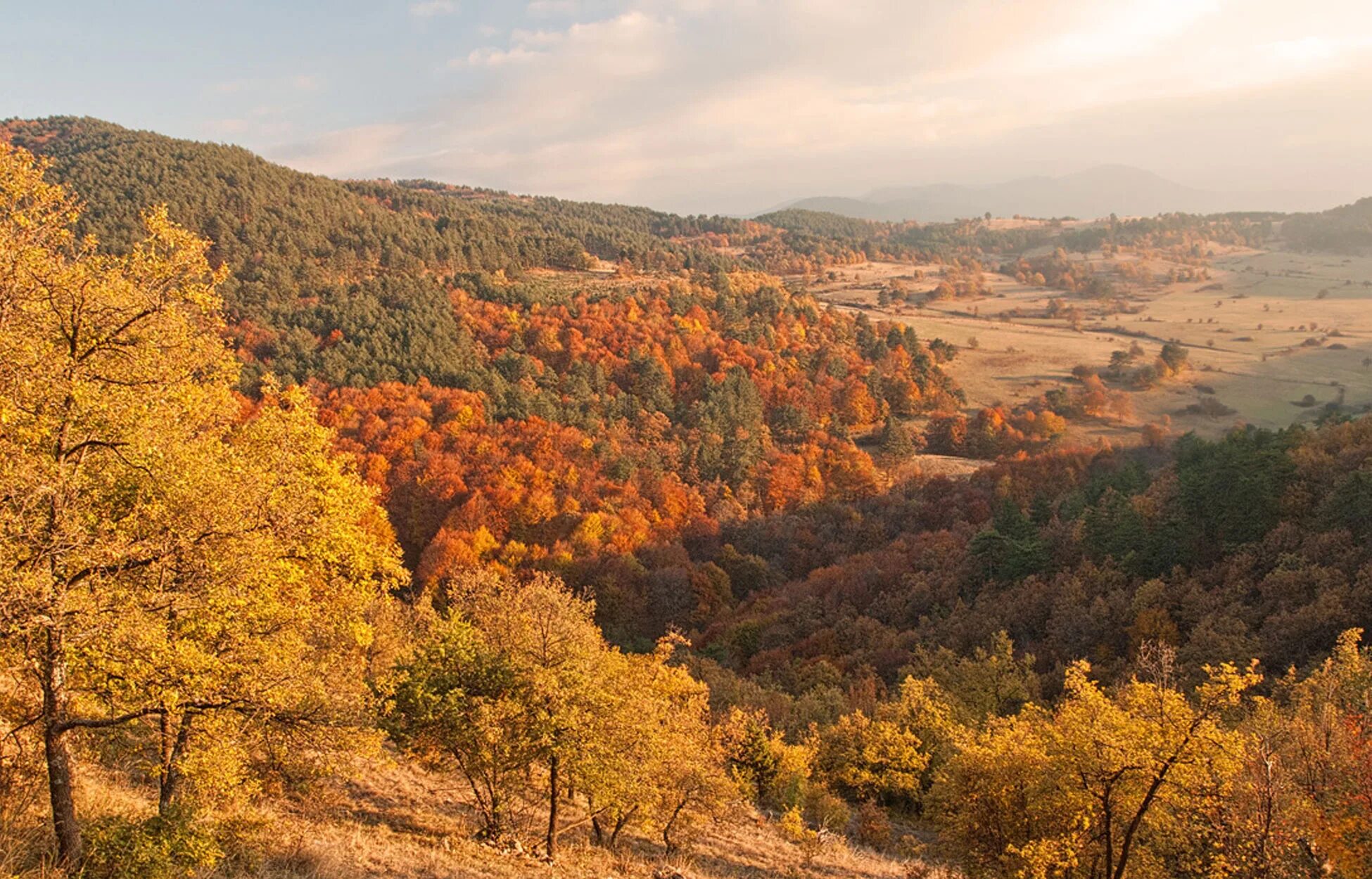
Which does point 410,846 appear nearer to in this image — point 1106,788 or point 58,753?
point 58,753

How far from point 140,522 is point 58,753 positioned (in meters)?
3.77

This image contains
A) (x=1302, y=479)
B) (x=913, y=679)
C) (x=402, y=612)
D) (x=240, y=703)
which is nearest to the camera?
(x=240, y=703)

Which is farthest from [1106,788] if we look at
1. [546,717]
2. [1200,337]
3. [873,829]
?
[1200,337]

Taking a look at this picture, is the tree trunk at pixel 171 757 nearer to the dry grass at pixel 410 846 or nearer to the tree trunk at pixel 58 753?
the dry grass at pixel 410 846

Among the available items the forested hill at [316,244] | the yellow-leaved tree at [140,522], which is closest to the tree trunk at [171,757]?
the yellow-leaved tree at [140,522]

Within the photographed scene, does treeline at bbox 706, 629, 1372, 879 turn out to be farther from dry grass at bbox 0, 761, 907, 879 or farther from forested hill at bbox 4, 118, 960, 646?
forested hill at bbox 4, 118, 960, 646

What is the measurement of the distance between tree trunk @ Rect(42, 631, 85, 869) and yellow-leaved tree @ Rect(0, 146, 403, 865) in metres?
0.03

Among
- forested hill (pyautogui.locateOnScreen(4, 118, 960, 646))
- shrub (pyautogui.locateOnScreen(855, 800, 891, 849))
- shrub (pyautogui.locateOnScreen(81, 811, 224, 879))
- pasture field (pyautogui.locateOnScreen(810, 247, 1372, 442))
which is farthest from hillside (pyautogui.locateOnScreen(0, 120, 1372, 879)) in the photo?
pasture field (pyautogui.locateOnScreen(810, 247, 1372, 442))

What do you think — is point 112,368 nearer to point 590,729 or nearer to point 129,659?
point 129,659

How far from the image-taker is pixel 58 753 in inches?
438

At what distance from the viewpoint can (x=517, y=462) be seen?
106 m

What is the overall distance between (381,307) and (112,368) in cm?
13012

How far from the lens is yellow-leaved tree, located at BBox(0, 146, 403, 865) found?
403 inches

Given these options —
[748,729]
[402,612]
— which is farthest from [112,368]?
[402,612]
